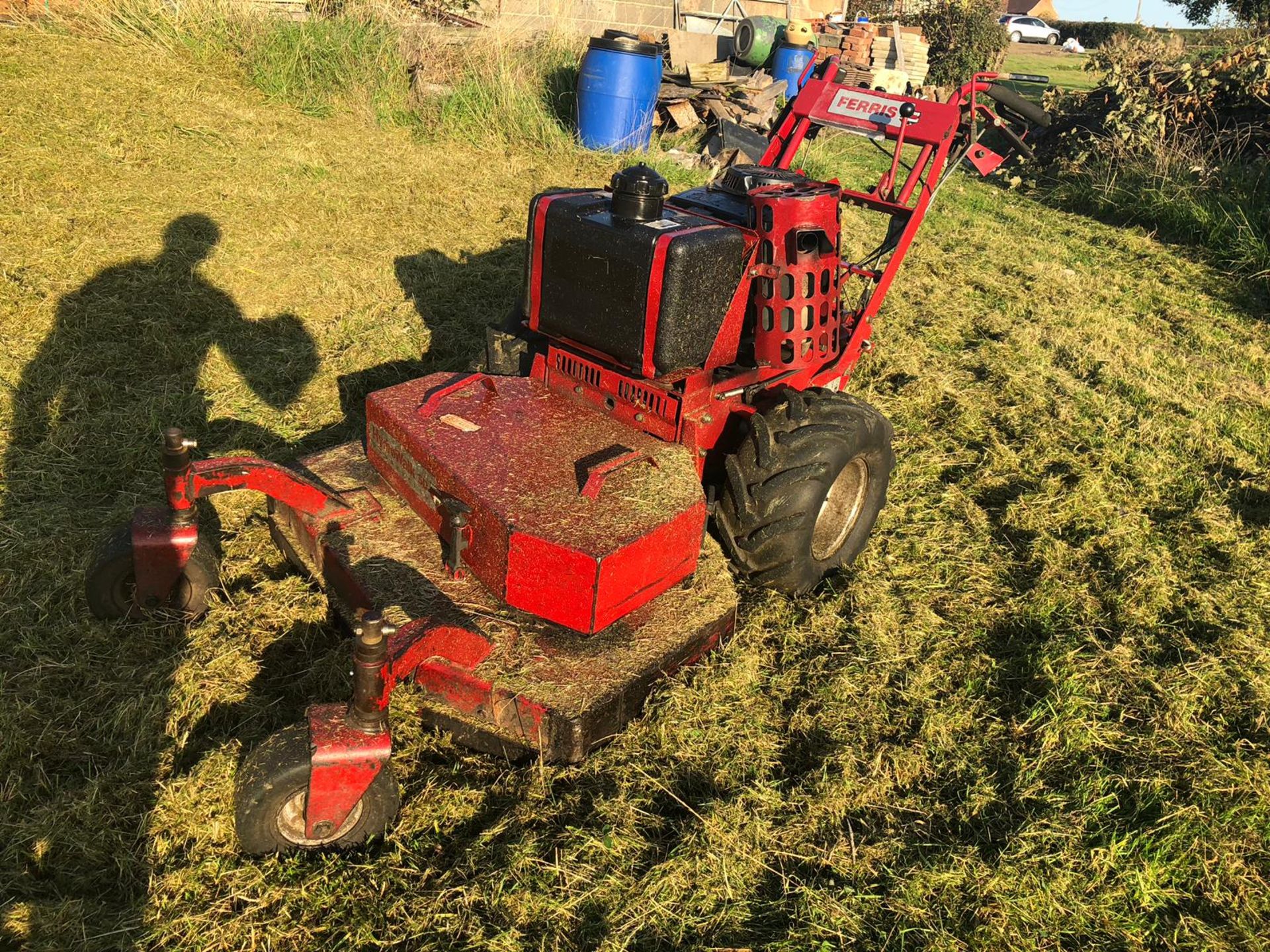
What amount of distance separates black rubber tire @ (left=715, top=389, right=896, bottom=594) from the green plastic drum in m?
12.2

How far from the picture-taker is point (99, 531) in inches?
152

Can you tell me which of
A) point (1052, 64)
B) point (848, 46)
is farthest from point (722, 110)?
point (1052, 64)

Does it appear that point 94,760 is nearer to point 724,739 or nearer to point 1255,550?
point 724,739

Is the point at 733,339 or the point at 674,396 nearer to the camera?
the point at 674,396

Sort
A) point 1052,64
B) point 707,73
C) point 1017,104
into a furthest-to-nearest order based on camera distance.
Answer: point 1052,64
point 707,73
point 1017,104

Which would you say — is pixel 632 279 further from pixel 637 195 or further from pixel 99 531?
pixel 99 531

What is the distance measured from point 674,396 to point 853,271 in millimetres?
1846

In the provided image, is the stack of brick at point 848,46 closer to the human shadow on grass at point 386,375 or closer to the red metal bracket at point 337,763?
the human shadow on grass at point 386,375

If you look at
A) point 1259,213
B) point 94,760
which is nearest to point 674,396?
point 94,760

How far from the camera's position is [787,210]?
3.68m

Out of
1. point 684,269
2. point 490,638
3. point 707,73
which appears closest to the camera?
point 490,638

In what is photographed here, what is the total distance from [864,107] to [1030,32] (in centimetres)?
4613

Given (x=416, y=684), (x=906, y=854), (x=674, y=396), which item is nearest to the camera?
(x=906, y=854)

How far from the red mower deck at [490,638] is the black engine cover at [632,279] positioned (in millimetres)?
930
